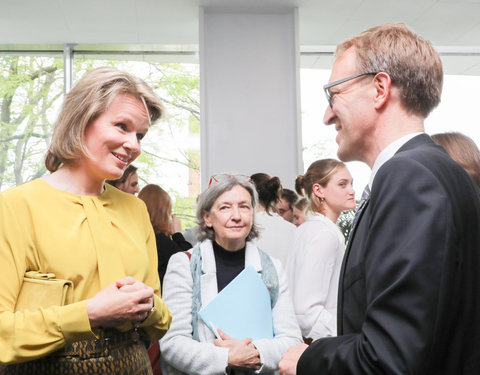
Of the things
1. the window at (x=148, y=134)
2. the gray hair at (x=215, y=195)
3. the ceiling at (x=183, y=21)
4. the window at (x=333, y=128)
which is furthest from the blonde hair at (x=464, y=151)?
the window at (x=148, y=134)

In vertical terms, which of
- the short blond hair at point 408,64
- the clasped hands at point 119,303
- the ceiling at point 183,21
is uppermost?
the ceiling at point 183,21

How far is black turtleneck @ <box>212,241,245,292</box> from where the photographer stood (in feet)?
7.96

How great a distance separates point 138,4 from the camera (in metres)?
5.66

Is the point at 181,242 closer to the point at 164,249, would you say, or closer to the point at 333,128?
the point at 164,249

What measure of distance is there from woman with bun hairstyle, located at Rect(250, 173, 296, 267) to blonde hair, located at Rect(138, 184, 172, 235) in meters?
0.63

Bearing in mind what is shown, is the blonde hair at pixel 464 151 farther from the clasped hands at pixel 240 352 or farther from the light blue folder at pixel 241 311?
the clasped hands at pixel 240 352

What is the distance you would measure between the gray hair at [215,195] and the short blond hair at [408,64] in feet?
4.74

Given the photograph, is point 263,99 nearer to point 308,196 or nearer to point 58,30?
point 58,30

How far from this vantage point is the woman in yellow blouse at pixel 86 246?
135cm

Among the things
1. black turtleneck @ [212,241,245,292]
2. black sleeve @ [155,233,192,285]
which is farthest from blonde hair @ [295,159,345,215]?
black sleeve @ [155,233,192,285]

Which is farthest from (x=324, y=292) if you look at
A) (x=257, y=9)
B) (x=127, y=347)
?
(x=257, y=9)

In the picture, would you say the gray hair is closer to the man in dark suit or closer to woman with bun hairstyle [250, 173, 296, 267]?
woman with bun hairstyle [250, 173, 296, 267]

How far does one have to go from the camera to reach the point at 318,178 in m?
3.00

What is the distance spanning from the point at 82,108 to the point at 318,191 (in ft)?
5.59
